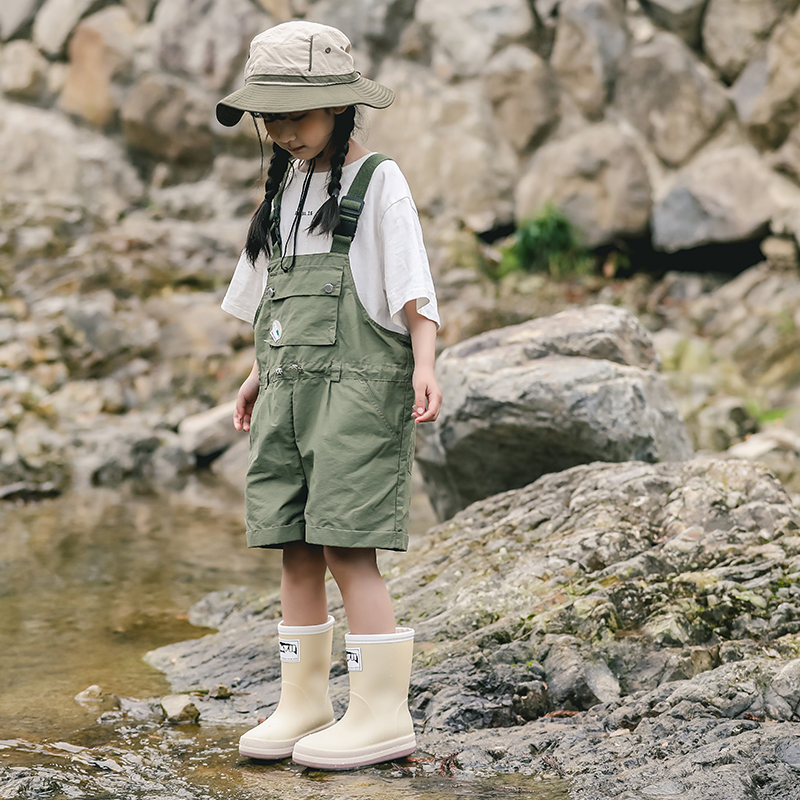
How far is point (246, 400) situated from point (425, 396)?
528 mm

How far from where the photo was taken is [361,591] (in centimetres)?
194

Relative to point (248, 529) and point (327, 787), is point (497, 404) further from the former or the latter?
point (327, 787)

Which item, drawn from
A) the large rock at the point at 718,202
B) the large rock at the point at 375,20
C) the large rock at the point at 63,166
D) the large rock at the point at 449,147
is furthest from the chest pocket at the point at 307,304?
the large rock at the point at 63,166

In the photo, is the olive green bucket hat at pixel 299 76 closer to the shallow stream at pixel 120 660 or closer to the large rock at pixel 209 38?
the shallow stream at pixel 120 660

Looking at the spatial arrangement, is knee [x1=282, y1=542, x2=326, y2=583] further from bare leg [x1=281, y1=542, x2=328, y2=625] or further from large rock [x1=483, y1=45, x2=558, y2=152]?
large rock [x1=483, y1=45, x2=558, y2=152]

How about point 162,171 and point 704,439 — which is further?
point 162,171

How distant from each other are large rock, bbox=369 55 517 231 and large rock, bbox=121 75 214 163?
2.01 metres

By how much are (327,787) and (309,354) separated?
826 mm

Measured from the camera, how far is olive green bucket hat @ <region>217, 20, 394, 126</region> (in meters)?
1.88

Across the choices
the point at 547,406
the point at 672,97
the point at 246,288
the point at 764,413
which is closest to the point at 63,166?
the point at 672,97

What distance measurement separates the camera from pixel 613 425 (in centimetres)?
318

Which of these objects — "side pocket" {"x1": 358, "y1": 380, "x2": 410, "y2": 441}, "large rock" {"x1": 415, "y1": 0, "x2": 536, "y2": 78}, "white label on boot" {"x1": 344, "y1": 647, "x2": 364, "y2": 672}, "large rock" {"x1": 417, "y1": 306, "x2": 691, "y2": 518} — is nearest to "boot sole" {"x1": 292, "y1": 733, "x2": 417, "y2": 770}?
"white label on boot" {"x1": 344, "y1": 647, "x2": 364, "y2": 672}

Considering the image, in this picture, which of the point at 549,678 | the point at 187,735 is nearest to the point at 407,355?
the point at 549,678

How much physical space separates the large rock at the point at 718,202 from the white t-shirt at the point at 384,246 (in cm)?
588
